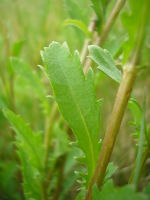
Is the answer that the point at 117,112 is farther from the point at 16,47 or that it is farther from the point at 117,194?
the point at 16,47

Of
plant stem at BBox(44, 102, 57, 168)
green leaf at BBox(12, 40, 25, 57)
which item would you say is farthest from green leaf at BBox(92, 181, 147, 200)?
green leaf at BBox(12, 40, 25, 57)

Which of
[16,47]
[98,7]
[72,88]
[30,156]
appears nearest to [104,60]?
[72,88]

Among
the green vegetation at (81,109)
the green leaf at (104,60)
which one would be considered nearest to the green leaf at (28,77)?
the green vegetation at (81,109)

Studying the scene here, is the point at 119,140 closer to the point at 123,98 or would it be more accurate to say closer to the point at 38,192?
the point at 38,192

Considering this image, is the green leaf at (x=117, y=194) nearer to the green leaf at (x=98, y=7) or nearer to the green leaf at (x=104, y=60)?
the green leaf at (x=104, y=60)

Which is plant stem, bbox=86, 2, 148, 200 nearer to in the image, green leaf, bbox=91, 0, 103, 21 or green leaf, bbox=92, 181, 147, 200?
green leaf, bbox=92, 181, 147, 200
